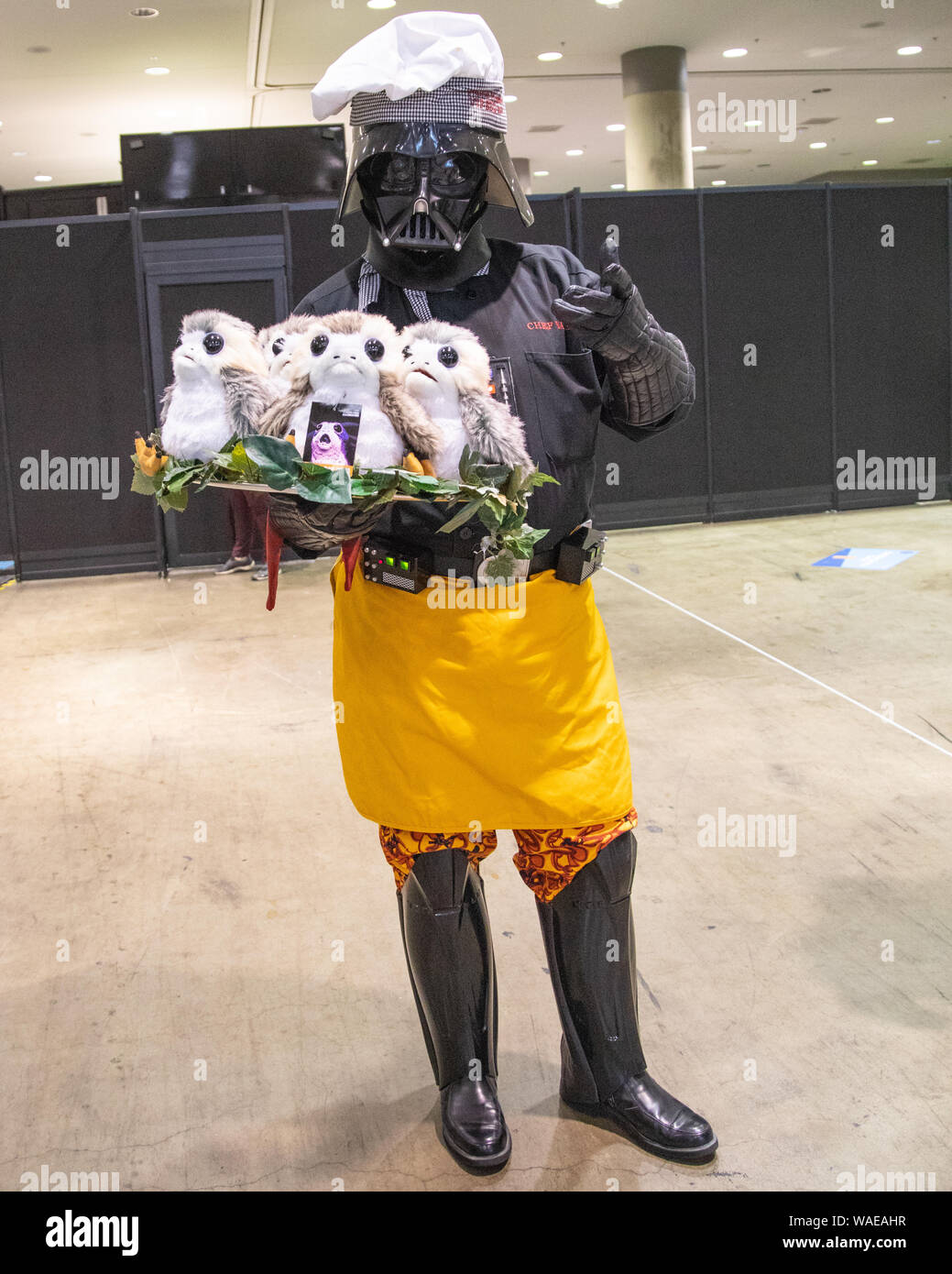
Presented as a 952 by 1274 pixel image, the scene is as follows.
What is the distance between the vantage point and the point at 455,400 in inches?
56.2

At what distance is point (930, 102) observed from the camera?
12891mm

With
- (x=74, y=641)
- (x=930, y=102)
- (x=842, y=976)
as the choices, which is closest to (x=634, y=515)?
(x=74, y=641)

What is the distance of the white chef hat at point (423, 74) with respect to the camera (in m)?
1.52

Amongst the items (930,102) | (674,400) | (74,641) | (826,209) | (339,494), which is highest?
(930,102)

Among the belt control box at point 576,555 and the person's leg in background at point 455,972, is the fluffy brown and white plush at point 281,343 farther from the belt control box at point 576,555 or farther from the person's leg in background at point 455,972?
the person's leg in background at point 455,972

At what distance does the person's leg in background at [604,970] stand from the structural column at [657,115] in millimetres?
9233

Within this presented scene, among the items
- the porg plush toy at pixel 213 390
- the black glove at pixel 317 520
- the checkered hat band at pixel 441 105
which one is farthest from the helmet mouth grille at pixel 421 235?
the black glove at pixel 317 520

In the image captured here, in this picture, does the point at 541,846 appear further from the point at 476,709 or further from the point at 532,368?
the point at 532,368

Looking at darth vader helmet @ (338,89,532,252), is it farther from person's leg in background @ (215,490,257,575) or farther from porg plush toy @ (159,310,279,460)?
person's leg in background @ (215,490,257,575)

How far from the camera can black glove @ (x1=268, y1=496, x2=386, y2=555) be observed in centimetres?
139

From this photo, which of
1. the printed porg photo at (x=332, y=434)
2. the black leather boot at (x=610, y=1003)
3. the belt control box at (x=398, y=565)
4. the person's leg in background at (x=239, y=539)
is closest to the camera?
the printed porg photo at (x=332, y=434)

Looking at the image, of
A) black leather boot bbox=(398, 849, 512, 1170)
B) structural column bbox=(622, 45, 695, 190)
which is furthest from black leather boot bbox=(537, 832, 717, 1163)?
structural column bbox=(622, 45, 695, 190)
